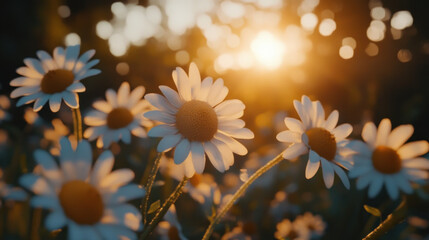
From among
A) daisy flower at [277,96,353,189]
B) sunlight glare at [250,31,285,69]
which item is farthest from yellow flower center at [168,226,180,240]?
sunlight glare at [250,31,285,69]

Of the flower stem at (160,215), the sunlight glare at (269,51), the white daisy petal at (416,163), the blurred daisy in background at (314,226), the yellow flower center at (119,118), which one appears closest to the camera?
the flower stem at (160,215)

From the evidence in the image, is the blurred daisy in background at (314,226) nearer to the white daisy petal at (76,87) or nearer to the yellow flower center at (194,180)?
the yellow flower center at (194,180)

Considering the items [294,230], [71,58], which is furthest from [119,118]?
[294,230]

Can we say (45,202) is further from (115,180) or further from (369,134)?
(369,134)

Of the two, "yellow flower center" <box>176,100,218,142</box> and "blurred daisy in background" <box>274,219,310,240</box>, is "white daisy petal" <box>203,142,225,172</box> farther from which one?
"blurred daisy in background" <box>274,219,310,240</box>

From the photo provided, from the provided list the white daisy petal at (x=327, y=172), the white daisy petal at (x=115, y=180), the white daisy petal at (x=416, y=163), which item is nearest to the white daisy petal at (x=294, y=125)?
the white daisy petal at (x=327, y=172)

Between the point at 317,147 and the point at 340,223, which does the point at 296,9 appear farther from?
the point at 317,147
